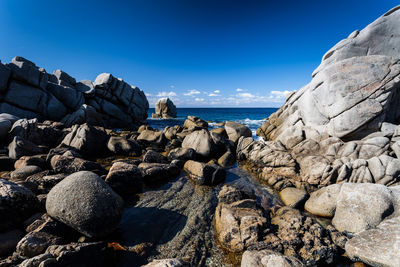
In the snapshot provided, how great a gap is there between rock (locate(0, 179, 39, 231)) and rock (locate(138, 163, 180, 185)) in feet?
14.9

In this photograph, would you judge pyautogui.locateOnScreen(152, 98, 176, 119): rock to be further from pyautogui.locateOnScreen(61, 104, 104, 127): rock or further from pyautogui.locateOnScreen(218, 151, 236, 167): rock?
pyautogui.locateOnScreen(218, 151, 236, 167): rock

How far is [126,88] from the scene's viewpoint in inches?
1374

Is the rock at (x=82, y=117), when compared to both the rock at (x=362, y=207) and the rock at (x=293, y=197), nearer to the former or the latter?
the rock at (x=293, y=197)

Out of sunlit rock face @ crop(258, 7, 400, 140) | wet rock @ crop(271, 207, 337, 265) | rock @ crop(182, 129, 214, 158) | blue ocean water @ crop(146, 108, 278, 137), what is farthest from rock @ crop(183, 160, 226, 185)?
blue ocean water @ crop(146, 108, 278, 137)

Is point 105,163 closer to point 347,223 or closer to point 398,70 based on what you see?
point 347,223

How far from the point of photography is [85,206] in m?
4.77

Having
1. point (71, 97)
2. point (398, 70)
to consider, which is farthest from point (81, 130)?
point (398, 70)

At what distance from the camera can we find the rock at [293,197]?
7.25 m

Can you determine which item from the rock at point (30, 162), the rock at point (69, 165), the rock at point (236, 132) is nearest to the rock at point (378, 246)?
the rock at point (69, 165)

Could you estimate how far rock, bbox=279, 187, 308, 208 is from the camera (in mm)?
7253

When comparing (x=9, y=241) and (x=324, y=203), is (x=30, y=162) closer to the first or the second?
(x=9, y=241)

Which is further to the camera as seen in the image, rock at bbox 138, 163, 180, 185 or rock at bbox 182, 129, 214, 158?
rock at bbox 182, 129, 214, 158

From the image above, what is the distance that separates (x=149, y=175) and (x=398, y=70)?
16905 mm

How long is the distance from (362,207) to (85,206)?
29.5 ft
